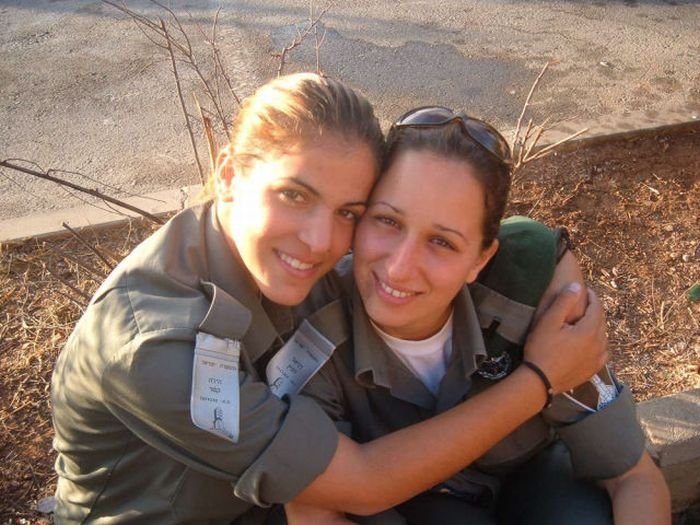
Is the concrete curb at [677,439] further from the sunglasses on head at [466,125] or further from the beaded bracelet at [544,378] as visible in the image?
the sunglasses on head at [466,125]

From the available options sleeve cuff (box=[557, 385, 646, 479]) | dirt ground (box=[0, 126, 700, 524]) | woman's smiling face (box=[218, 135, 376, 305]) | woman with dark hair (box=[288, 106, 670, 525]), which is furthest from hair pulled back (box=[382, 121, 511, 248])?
dirt ground (box=[0, 126, 700, 524])

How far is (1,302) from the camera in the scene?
3637 mm

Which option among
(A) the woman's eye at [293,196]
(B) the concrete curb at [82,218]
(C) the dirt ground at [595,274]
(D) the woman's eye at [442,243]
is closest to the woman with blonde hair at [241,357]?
(A) the woman's eye at [293,196]

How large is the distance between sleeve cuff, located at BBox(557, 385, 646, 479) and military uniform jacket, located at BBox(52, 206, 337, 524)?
0.77 meters

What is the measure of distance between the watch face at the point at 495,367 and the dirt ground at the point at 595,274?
1287 millimetres

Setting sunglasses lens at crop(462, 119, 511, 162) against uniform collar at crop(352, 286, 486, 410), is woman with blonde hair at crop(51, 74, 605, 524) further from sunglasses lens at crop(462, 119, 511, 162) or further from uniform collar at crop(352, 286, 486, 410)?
sunglasses lens at crop(462, 119, 511, 162)

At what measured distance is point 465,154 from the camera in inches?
75.9

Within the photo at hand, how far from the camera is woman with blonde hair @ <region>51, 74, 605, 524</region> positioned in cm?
170

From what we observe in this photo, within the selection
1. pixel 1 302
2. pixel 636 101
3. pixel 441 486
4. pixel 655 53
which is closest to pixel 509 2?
pixel 655 53

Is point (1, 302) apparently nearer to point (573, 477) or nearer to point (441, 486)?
point (441, 486)

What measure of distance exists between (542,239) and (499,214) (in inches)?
10.6

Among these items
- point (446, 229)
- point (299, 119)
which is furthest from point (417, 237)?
point (299, 119)

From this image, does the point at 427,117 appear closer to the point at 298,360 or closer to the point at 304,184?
the point at 304,184

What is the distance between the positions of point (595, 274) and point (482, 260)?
78.5 inches
